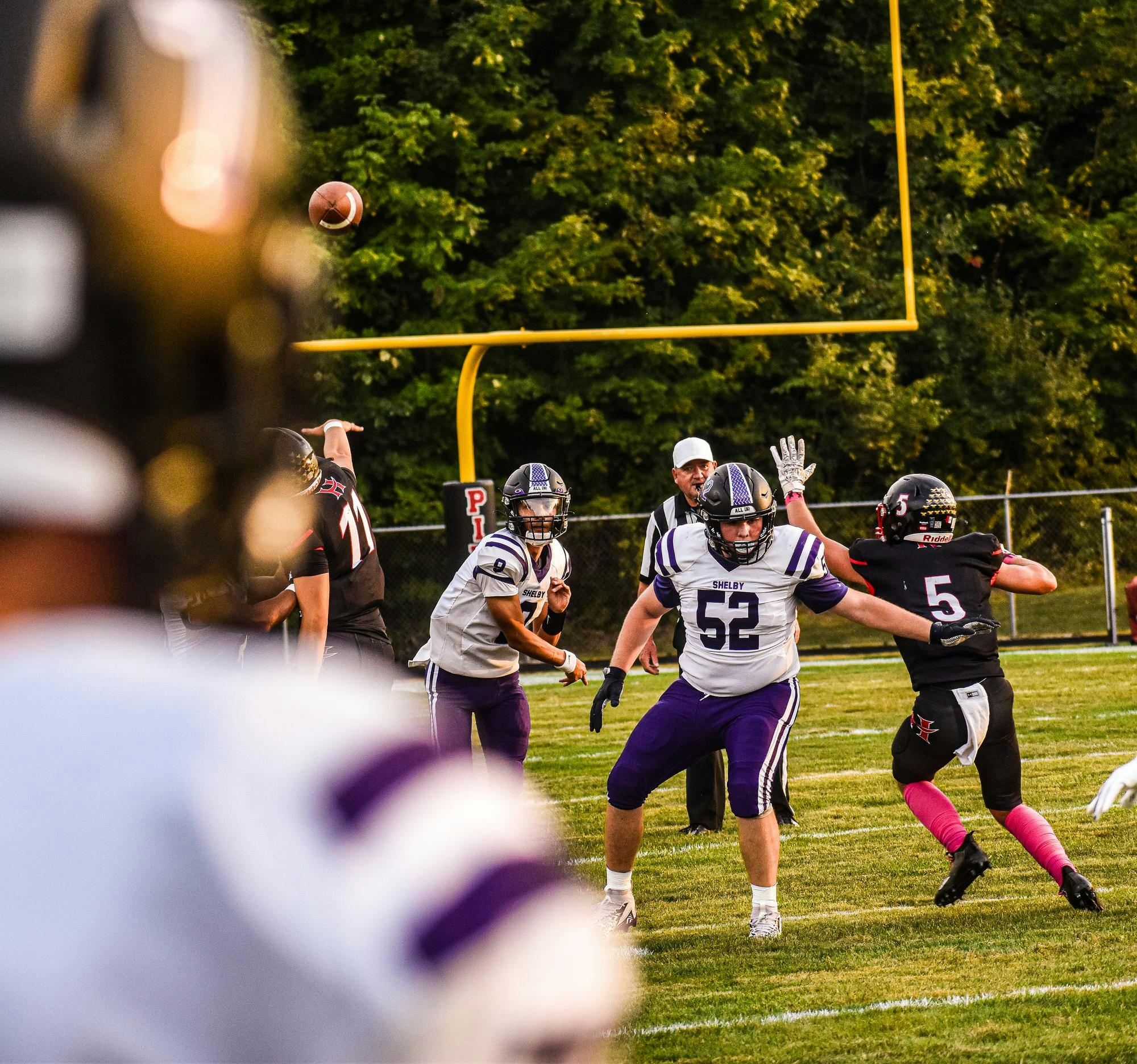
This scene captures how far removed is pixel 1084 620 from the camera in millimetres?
20000

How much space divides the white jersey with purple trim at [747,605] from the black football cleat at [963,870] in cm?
92

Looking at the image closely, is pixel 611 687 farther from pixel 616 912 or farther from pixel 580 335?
pixel 580 335

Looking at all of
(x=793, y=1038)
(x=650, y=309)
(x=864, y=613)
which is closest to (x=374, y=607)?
(x=864, y=613)

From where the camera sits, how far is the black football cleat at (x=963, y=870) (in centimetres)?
622

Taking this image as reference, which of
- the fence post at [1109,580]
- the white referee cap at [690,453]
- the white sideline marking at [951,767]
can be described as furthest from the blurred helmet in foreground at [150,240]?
the fence post at [1109,580]

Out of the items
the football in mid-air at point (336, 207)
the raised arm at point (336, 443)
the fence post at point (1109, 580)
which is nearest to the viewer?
the raised arm at point (336, 443)

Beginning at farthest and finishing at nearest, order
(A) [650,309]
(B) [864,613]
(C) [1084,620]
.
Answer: (A) [650,309] → (C) [1084,620] → (B) [864,613]

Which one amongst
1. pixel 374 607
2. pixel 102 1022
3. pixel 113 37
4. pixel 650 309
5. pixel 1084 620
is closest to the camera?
pixel 102 1022

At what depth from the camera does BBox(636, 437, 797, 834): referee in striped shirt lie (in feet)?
26.9

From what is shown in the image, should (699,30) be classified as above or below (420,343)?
above

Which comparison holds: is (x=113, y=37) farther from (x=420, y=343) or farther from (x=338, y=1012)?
(x=420, y=343)

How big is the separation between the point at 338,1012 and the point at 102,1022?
94 millimetres

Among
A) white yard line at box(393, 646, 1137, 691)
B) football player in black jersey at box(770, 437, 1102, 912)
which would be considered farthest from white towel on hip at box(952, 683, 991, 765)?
white yard line at box(393, 646, 1137, 691)

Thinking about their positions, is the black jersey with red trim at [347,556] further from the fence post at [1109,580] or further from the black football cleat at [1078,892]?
the fence post at [1109,580]
